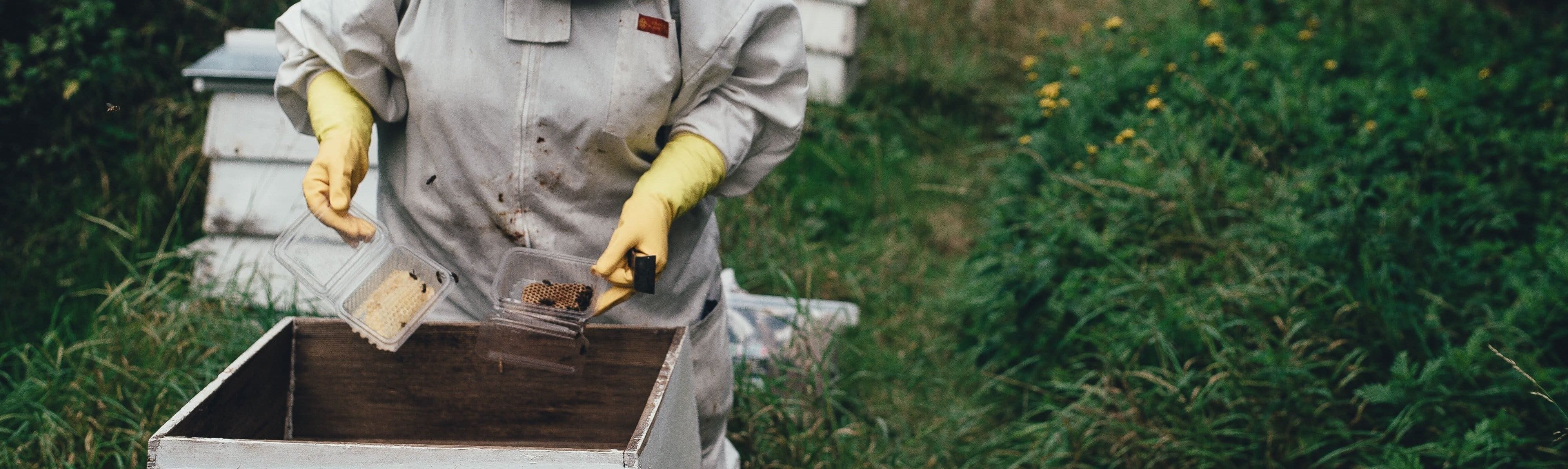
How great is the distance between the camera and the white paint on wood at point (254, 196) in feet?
10.7

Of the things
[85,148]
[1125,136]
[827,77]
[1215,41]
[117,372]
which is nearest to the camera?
[117,372]

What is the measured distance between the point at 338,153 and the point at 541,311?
1.36 ft

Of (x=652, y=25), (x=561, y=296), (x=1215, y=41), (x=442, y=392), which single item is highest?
(x=652, y=25)

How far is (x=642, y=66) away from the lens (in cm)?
188

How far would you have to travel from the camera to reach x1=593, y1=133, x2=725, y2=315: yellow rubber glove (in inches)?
70.8

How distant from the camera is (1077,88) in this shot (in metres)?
4.43

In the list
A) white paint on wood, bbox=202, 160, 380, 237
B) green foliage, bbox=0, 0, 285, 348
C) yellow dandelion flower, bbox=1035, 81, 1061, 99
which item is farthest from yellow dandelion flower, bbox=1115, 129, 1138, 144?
green foliage, bbox=0, 0, 285, 348

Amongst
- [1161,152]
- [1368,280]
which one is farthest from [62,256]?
[1368,280]

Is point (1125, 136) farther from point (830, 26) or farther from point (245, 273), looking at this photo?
point (245, 273)

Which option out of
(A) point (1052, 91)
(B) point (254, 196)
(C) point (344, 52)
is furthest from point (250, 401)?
(A) point (1052, 91)

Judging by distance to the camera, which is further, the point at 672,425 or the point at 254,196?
the point at 254,196

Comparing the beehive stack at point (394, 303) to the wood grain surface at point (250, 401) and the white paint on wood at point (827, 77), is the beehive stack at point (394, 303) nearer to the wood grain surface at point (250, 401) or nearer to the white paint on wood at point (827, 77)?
the wood grain surface at point (250, 401)

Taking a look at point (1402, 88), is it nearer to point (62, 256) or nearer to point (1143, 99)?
point (1143, 99)

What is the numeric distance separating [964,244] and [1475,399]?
208 centimetres
